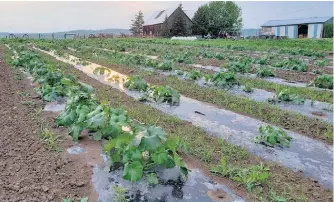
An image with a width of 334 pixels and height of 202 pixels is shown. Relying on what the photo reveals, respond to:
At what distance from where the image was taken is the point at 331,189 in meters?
4.14

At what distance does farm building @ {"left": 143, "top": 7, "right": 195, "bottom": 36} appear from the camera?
58438 mm

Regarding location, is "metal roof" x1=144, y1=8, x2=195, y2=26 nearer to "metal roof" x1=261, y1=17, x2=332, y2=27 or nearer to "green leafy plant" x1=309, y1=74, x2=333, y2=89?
"metal roof" x1=261, y1=17, x2=332, y2=27

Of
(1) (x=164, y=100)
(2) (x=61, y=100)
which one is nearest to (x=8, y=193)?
(2) (x=61, y=100)

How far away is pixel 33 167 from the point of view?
13.9 ft

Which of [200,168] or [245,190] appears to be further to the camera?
[200,168]

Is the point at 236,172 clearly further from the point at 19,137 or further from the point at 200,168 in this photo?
the point at 19,137

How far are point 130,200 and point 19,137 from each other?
2.56m

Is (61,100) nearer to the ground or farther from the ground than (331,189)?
farther from the ground

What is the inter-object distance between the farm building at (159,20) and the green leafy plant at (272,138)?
5097 cm

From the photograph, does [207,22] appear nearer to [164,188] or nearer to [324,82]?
[324,82]

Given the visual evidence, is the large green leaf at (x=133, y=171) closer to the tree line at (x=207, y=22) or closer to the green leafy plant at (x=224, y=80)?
the green leafy plant at (x=224, y=80)

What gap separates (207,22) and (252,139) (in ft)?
171

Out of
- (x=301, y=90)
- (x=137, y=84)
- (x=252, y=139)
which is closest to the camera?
(x=252, y=139)

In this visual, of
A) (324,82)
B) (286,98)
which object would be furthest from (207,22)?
(286,98)
